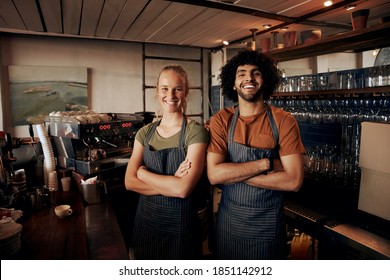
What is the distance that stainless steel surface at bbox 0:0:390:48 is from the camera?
10.0 feet

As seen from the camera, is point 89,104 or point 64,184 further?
point 89,104

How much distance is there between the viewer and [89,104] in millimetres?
5215

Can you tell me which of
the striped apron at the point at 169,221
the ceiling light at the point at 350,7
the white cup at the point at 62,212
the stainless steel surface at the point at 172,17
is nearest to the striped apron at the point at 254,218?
the striped apron at the point at 169,221

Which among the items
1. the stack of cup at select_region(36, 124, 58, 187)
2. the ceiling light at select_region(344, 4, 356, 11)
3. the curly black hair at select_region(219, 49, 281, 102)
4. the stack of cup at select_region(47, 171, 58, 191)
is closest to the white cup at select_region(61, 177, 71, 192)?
the stack of cup at select_region(47, 171, 58, 191)

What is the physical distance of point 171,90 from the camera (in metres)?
1.71

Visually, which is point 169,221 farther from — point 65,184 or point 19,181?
point 19,181

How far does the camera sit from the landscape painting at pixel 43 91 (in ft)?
15.2

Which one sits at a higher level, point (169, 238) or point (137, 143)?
point (137, 143)

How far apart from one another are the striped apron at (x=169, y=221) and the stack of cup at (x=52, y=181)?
3.27ft

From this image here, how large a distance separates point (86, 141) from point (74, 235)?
1176 millimetres

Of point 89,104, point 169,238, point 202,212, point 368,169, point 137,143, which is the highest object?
point 89,104

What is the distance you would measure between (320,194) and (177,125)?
4.70 ft

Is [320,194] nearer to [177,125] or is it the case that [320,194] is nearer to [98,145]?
[177,125]
